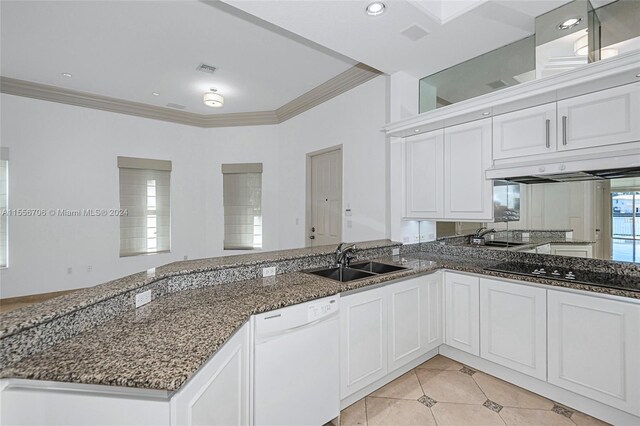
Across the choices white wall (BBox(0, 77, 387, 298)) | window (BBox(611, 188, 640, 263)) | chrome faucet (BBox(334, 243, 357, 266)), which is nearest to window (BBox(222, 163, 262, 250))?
white wall (BBox(0, 77, 387, 298))

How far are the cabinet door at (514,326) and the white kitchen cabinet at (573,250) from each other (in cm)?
57

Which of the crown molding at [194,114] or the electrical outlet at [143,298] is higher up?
the crown molding at [194,114]

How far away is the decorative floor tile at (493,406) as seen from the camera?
196cm

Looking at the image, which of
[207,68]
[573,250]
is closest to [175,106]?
[207,68]

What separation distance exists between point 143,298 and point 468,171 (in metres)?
2.62

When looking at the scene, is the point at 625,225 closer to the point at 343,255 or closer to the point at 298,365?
the point at 343,255

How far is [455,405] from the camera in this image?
79.0 inches

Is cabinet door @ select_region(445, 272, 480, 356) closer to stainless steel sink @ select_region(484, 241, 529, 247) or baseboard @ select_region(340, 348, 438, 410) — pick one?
baseboard @ select_region(340, 348, 438, 410)

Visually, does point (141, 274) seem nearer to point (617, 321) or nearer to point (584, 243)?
point (617, 321)

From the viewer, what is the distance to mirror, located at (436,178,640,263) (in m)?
2.04

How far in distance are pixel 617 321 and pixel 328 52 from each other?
11.1ft

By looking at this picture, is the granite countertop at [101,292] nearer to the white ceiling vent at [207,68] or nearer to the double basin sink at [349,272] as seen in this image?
the double basin sink at [349,272]

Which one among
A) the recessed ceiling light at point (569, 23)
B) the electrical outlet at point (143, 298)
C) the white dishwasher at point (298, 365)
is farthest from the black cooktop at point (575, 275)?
the electrical outlet at point (143, 298)

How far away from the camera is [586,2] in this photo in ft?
6.67
